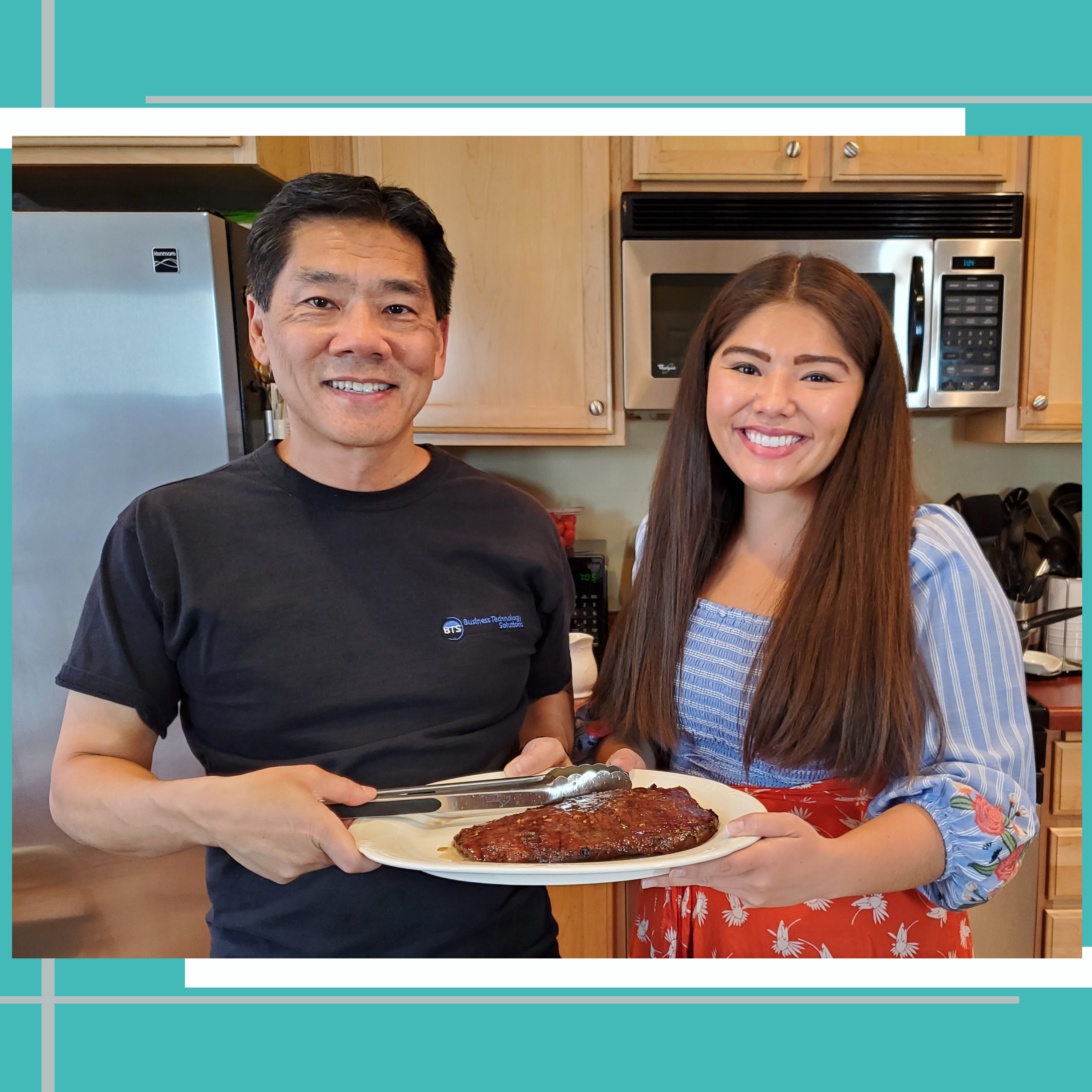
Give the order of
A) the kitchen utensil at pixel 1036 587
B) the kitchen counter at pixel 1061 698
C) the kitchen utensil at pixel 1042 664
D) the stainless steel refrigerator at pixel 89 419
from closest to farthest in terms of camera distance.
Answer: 1. the stainless steel refrigerator at pixel 89 419
2. the kitchen counter at pixel 1061 698
3. the kitchen utensil at pixel 1042 664
4. the kitchen utensil at pixel 1036 587

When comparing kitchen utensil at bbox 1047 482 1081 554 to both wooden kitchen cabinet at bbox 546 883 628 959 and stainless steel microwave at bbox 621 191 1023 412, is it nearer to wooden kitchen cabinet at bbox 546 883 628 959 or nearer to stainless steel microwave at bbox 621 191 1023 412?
stainless steel microwave at bbox 621 191 1023 412

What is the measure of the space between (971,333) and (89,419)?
1.78 meters

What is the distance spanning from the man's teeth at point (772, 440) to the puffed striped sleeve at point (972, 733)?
0.59 ft

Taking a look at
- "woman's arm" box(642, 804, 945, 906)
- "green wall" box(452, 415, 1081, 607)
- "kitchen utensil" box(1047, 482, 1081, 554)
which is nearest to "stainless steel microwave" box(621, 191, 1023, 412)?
"green wall" box(452, 415, 1081, 607)

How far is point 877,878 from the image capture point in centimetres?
83

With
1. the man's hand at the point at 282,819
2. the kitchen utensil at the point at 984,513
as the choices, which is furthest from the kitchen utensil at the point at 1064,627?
the man's hand at the point at 282,819

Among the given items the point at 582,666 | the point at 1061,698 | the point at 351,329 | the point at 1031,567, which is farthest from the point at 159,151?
the point at 1031,567

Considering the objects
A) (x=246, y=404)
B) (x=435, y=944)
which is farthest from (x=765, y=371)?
(x=246, y=404)

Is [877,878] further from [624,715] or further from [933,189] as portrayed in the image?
[933,189]

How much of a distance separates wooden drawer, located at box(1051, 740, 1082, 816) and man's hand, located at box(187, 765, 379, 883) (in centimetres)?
142

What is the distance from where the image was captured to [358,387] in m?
0.89

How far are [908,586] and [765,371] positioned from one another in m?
0.28
